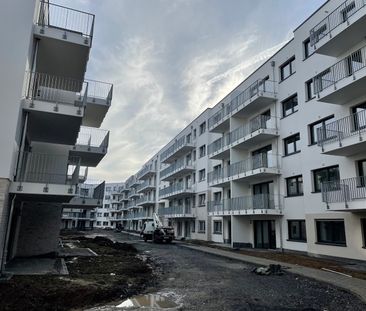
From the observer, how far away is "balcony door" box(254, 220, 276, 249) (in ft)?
76.4

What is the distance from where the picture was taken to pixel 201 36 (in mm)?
16625

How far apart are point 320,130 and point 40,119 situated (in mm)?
14624

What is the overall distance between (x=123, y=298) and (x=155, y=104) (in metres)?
17.6

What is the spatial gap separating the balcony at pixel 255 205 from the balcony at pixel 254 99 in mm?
7335

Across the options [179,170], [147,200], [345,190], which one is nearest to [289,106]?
[345,190]

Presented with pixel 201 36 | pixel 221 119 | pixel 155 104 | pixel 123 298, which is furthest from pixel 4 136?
pixel 221 119

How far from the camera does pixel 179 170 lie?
135ft

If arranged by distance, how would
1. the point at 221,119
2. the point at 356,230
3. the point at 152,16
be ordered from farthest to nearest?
the point at 221,119
the point at 356,230
the point at 152,16

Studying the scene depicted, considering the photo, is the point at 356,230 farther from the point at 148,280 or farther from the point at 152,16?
the point at 152,16

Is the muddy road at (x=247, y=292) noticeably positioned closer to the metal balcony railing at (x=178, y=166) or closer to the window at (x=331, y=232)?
the window at (x=331, y=232)

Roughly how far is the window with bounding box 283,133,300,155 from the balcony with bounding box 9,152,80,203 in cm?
1493

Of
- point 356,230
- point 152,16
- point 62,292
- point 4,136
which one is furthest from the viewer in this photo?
point 356,230

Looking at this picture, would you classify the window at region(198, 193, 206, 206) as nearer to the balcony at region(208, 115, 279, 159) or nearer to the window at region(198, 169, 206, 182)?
the window at region(198, 169, 206, 182)

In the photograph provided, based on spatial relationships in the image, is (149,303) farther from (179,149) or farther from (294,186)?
(179,149)
